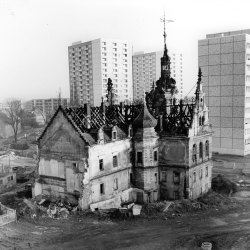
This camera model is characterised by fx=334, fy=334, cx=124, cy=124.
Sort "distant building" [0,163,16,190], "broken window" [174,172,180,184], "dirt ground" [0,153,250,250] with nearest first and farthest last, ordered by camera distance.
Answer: "dirt ground" [0,153,250,250]
"broken window" [174,172,180,184]
"distant building" [0,163,16,190]

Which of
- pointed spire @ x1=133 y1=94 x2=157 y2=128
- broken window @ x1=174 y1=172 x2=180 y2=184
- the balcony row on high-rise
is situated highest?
the balcony row on high-rise

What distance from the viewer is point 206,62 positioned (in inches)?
3287

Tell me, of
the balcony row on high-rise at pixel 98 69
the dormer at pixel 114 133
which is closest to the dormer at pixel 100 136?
the dormer at pixel 114 133

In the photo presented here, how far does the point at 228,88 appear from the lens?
80750 millimetres

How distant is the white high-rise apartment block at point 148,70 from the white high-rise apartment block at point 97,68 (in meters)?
26.6

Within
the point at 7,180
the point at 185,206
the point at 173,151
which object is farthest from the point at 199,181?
the point at 7,180

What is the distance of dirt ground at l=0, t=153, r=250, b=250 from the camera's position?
31531 mm

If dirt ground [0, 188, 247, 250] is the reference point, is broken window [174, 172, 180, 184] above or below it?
above

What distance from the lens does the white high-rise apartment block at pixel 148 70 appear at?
143 metres

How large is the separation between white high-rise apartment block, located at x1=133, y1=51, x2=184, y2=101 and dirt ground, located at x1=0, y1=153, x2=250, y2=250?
340ft

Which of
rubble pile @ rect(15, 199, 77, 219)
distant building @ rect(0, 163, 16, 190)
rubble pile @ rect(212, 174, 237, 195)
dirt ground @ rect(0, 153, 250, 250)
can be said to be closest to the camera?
dirt ground @ rect(0, 153, 250, 250)

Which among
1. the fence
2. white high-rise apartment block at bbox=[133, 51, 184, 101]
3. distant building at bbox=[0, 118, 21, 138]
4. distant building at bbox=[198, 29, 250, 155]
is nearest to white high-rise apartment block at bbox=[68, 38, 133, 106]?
distant building at bbox=[0, 118, 21, 138]

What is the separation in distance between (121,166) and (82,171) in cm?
649

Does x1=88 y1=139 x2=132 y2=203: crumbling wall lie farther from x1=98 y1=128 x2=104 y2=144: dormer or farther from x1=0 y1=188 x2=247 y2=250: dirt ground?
x1=0 y1=188 x2=247 y2=250: dirt ground
